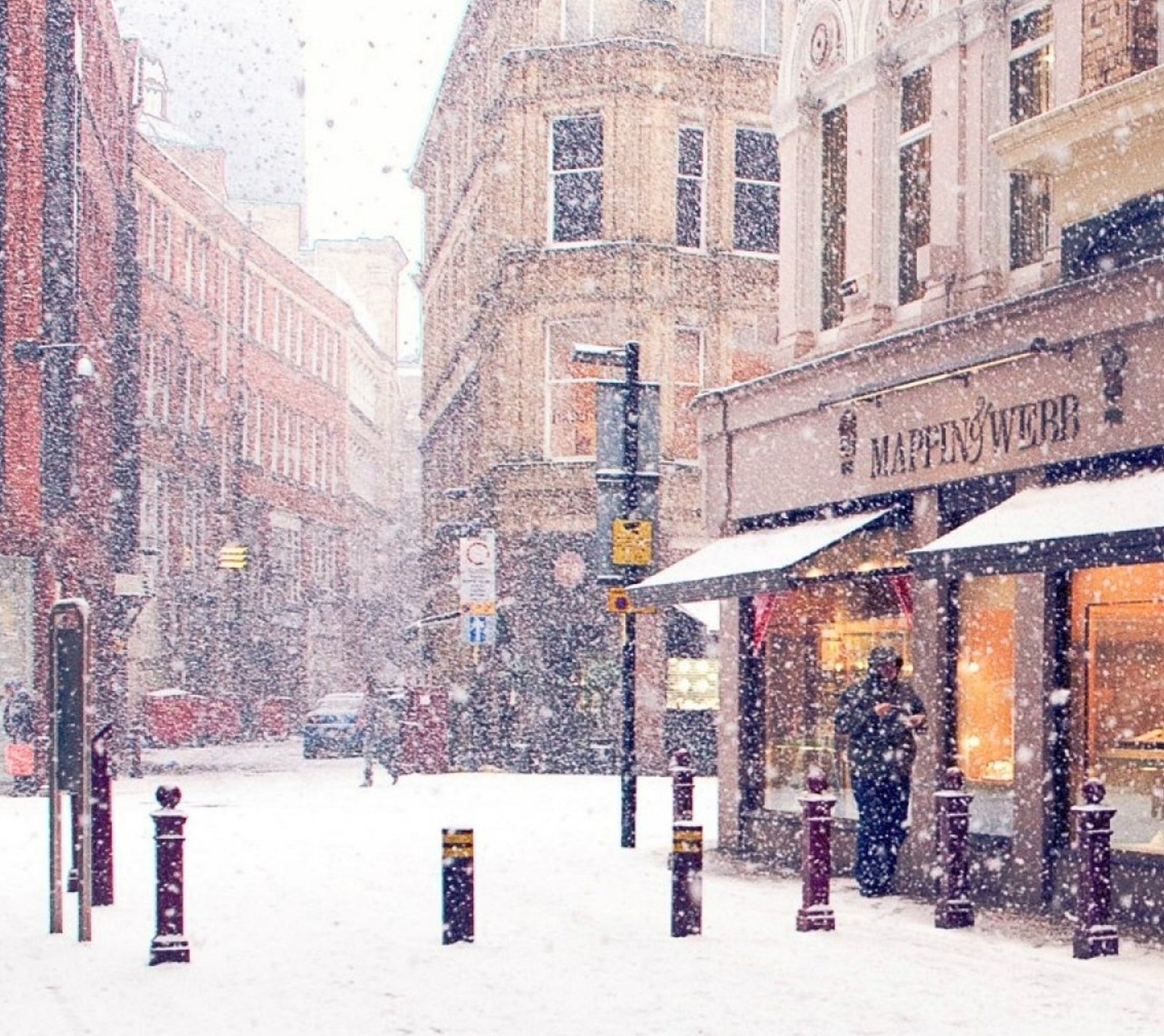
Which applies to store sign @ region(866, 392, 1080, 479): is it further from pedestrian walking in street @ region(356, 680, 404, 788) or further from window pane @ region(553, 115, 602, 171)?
window pane @ region(553, 115, 602, 171)

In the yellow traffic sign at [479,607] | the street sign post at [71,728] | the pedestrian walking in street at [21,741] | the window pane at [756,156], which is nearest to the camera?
the street sign post at [71,728]

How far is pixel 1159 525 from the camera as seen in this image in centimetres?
1124

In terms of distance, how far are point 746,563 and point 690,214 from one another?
18125 mm

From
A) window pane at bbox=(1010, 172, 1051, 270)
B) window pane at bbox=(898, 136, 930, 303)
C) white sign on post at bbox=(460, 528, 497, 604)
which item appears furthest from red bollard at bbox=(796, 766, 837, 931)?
white sign on post at bbox=(460, 528, 497, 604)

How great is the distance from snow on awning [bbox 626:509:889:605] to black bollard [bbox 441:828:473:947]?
497 centimetres

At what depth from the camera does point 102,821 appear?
511 inches

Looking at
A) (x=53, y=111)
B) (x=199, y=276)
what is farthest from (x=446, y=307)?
(x=53, y=111)

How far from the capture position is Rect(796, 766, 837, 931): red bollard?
11789mm

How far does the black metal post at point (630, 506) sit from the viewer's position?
17.9 meters

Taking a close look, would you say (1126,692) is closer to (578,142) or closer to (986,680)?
(986,680)

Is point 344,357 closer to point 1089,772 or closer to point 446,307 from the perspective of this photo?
point 446,307

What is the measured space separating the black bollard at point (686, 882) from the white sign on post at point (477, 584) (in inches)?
662


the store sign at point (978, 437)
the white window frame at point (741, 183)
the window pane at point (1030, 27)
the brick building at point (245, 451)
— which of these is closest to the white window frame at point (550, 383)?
the white window frame at point (741, 183)

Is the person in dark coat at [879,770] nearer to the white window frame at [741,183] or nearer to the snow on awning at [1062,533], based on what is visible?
the snow on awning at [1062,533]
